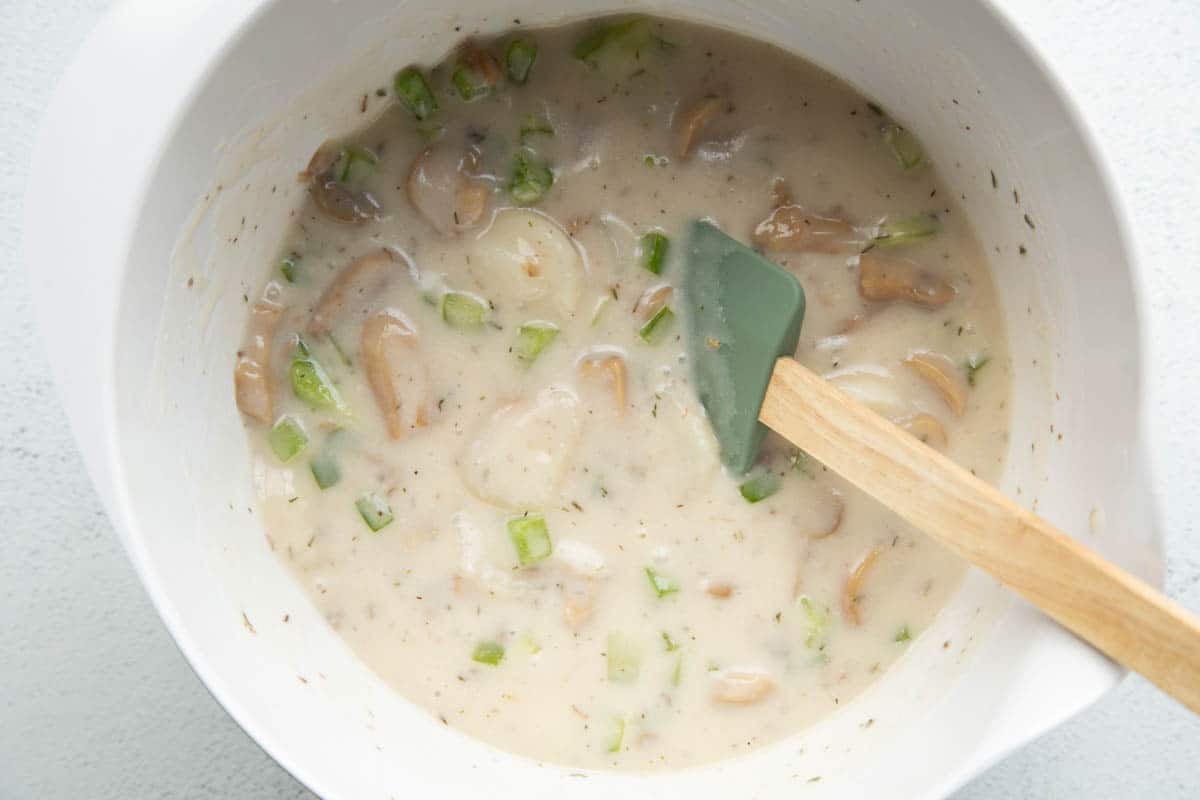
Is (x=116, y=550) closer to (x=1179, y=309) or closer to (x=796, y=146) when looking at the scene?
(x=796, y=146)

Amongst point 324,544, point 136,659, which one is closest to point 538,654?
point 324,544

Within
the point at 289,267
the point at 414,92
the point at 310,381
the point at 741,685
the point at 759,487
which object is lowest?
the point at 741,685

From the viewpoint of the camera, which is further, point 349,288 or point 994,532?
point 349,288

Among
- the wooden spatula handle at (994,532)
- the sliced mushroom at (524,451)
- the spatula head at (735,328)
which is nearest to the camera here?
the wooden spatula handle at (994,532)

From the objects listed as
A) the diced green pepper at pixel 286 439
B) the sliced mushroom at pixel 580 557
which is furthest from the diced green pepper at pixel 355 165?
the sliced mushroom at pixel 580 557

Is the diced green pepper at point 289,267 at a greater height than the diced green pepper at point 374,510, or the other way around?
the diced green pepper at point 289,267

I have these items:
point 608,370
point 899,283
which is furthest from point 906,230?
point 608,370

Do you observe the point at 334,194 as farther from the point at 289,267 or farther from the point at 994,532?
the point at 994,532

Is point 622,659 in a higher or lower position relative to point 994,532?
lower

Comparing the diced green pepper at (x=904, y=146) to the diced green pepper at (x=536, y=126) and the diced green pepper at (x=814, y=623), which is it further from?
the diced green pepper at (x=814, y=623)
